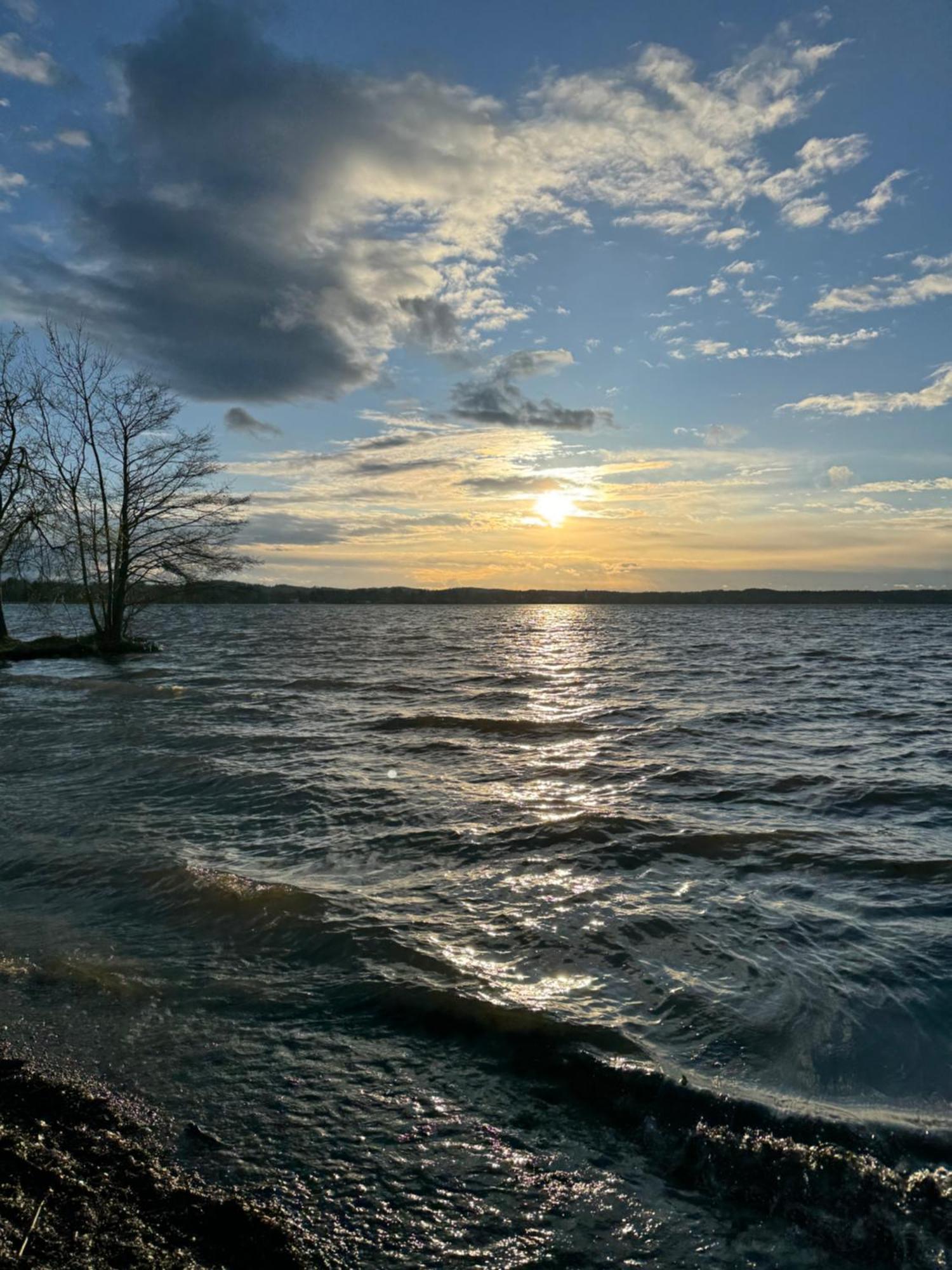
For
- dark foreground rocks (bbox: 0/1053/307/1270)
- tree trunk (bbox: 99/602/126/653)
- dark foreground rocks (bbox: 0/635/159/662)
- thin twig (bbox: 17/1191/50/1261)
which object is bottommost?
dark foreground rocks (bbox: 0/1053/307/1270)

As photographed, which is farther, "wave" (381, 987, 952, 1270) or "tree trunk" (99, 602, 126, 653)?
"tree trunk" (99, 602, 126, 653)

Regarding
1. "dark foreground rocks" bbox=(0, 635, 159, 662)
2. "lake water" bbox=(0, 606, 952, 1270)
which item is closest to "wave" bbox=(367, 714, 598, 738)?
"lake water" bbox=(0, 606, 952, 1270)

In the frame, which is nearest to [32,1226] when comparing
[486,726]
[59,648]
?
[486,726]

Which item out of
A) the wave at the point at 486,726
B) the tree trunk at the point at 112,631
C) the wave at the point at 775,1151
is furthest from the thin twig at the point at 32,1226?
the tree trunk at the point at 112,631

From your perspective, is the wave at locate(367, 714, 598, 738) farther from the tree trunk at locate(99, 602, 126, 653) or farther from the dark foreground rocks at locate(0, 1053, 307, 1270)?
the tree trunk at locate(99, 602, 126, 653)

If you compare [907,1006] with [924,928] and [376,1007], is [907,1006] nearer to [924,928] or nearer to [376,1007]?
[924,928]

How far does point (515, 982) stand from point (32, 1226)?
320cm

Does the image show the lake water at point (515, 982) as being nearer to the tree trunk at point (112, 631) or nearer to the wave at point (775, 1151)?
the wave at point (775, 1151)

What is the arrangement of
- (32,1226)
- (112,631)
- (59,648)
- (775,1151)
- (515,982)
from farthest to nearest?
(112,631), (59,648), (515,982), (775,1151), (32,1226)

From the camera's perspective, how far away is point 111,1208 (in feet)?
9.11

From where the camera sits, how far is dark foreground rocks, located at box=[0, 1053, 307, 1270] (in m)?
2.54

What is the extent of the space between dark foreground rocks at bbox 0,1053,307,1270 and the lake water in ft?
0.70

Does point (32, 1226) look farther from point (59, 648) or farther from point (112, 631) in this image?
point (112, 631)

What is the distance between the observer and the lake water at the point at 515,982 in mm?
3184
